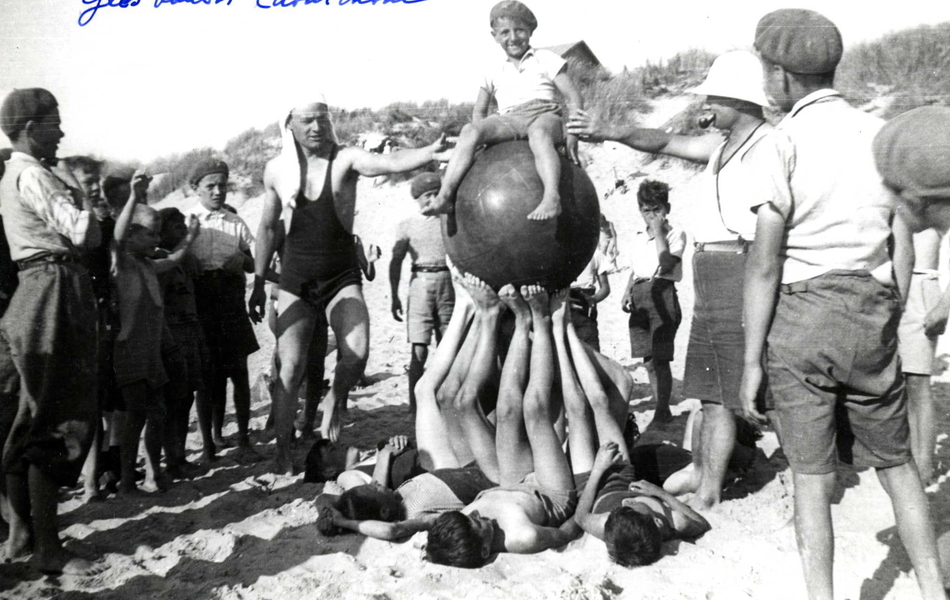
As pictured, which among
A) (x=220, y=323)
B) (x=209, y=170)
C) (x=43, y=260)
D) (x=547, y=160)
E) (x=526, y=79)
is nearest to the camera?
(x=43, y=260)

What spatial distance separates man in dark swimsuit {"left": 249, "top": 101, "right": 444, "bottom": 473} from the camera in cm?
577

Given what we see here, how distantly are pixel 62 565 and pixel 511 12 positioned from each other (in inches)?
170

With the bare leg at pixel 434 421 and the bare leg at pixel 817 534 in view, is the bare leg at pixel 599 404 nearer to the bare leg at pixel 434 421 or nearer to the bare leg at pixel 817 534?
the bare leg at pixel 434 421

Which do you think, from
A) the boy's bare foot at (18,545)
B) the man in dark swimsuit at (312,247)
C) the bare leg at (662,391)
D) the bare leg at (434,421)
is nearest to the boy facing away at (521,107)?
the man in dark swimsuit at (312,247)

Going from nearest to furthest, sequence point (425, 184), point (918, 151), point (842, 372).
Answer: point (918, 151) → point (842, 372) → point (425, 184)

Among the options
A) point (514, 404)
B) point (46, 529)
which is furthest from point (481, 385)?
point (46, 529)

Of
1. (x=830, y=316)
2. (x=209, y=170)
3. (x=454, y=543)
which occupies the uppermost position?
(x=209, y=170)

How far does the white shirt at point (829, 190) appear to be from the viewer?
307 cm

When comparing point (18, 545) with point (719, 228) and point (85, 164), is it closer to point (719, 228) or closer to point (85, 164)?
point (85, 164)

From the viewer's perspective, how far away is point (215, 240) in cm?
664

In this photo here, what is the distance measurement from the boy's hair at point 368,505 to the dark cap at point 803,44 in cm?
306

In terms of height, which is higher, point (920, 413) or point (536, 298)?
point (536, 298)

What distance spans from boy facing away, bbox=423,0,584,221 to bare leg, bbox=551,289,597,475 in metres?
0.72

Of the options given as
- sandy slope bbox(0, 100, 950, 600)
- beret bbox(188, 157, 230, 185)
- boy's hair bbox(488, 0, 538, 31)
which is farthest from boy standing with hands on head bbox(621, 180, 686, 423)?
beret bbox(188, 157, 230, 185)
